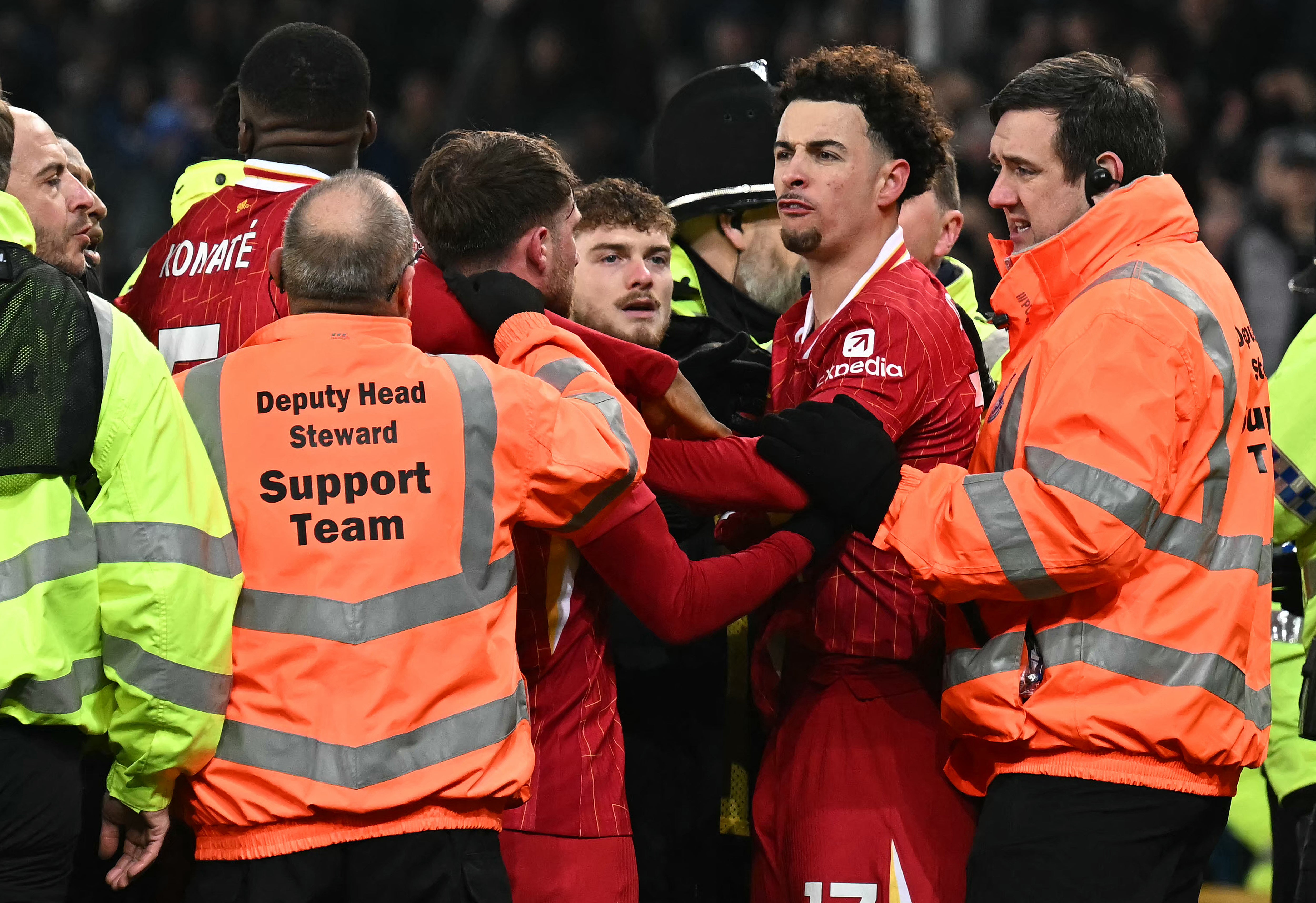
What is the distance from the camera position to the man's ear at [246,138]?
4371 mm

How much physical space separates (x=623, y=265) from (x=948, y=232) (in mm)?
1520

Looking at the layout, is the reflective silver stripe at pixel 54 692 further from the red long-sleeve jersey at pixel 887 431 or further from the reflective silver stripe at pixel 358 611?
the red long-sleeve jersey at pixel 887 431

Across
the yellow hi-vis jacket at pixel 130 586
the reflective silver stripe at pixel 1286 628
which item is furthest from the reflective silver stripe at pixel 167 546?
the reflective silver stripe at pixel 1286 628

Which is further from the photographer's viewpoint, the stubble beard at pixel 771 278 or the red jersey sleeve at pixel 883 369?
the stubble beard at pixel 771 278

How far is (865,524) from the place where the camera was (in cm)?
350

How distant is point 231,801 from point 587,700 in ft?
2.93

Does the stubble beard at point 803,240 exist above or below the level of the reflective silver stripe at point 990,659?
above

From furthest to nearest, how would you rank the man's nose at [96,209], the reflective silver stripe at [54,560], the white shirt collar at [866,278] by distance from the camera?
the white shirt collar at [866,278] < the man's nose at [96,209] < the reflective silver stripe at [54,560]

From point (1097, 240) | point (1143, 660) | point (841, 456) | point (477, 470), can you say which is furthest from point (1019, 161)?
point (477, 470)

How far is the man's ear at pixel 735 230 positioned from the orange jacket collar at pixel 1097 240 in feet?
6.15

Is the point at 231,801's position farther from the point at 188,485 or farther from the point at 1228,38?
the point at 1228,38

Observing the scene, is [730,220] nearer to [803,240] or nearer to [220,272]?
[803,240]

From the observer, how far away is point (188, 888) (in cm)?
312

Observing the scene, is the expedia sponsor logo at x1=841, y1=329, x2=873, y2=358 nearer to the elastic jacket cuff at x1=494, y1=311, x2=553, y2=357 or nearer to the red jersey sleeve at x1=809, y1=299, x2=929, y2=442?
the red jersey sleeve at x1=809, y1=299, x2=929, y2=442
